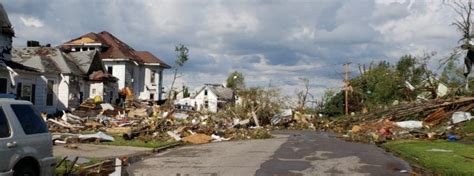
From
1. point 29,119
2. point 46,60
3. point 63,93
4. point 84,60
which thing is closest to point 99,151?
point 29,119

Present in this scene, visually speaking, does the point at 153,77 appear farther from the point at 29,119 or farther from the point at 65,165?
the point at 29,119

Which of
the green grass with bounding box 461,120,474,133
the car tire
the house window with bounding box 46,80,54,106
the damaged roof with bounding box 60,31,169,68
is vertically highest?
the damaged roof with bounding box 60,31,169,68

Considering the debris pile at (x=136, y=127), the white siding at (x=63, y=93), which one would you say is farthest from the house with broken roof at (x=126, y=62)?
the debris pile at (x=136, y=127)

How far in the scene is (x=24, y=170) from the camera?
8.84 meters

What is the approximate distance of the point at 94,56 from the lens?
43.9m

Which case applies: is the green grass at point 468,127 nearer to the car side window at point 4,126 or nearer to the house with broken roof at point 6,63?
the house with broken roof at point 6,63

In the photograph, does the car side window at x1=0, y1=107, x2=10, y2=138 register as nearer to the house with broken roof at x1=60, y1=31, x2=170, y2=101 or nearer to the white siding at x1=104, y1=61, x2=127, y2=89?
the house with broken roof at x1=60, y1=31, x2=170, y2=101

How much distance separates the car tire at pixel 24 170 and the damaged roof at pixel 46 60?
2778 centimetres

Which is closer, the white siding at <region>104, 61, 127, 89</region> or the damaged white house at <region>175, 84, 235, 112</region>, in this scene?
the white siding at <region>104, 61, 127, 89</region>

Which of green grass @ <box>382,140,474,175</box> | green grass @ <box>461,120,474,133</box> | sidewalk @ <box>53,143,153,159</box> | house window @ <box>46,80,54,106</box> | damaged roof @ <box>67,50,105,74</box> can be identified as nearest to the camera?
green grass @ <box>382,140,474,175</box>

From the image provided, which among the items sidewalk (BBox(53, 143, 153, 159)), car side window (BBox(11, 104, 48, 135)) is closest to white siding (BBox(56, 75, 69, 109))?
sidewalk (BBox(53, 143, 153, 159))

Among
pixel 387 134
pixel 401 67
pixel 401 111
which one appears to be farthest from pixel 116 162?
pixel 401 67

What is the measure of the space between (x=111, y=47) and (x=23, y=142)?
153 feet

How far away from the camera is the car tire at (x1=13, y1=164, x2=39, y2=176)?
8570 millimetres
